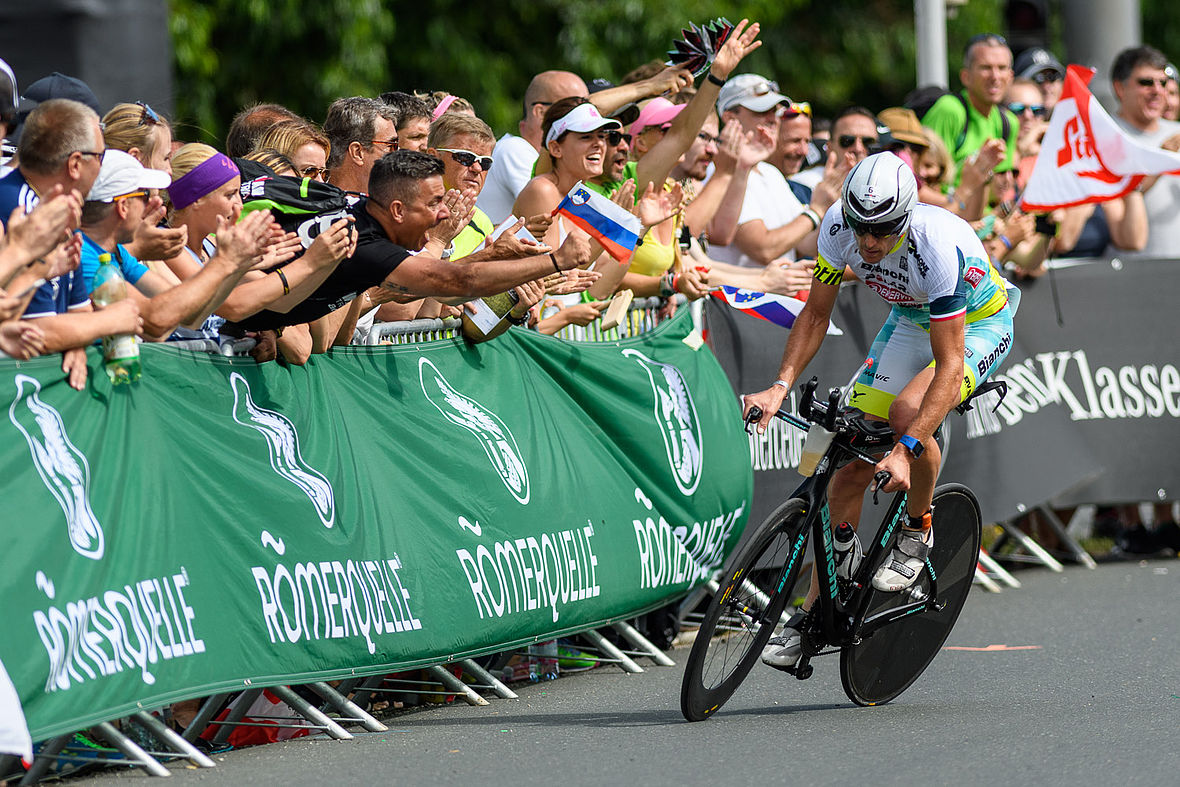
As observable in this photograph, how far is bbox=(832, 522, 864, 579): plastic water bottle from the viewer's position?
7.06m

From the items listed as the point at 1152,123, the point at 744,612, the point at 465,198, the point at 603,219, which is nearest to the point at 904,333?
the point at 603,219

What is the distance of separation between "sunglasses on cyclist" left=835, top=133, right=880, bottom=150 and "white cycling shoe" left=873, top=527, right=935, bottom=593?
14.1ft

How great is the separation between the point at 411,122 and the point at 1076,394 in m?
4.96

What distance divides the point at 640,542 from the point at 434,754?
87.7 inches

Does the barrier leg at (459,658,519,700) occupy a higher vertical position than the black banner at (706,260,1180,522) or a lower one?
higher

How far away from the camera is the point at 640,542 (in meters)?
8.38

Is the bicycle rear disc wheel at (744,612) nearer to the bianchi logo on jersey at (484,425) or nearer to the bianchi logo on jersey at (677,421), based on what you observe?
the bianchi logo on jersey at (484,425)

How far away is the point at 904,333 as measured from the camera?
7434 millimetres

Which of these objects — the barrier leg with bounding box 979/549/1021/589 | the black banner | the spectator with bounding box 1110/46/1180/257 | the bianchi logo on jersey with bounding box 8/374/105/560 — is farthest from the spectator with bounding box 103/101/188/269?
the spectator with bounding box 1110/46/1180/257

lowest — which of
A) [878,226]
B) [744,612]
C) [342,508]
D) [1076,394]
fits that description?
[1076,394]

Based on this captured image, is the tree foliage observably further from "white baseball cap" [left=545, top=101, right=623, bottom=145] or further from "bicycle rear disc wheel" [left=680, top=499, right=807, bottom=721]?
"bicycle rear disc wheel" [left=680, top=499, right=807, bottom=721]

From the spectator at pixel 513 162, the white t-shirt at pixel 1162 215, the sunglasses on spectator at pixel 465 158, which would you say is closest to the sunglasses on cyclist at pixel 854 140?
the spectator at pixel 513 162

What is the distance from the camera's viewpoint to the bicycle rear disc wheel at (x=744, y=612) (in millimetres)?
6641

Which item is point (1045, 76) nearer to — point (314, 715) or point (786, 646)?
point (786, 646)
